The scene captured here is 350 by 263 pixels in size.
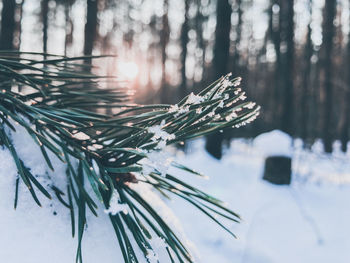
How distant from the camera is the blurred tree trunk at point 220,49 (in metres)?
5.76

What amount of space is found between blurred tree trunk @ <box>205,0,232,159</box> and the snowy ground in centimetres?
29

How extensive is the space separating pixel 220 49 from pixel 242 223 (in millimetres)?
3818

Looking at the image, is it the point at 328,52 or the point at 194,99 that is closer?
the point at 194,99

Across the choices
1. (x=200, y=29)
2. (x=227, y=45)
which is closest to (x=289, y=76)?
(x=227, y=45)

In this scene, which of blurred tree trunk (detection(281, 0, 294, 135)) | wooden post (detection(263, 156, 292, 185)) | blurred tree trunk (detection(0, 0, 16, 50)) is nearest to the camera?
wooden post (detection(263, 156, 292, 185))

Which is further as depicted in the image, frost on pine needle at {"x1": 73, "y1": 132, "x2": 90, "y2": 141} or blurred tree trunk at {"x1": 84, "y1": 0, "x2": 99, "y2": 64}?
blurred tree trunk at {"x1": 84, "y1": 0, "x2": 99, "y2": 64}

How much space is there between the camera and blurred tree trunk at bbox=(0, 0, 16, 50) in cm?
443

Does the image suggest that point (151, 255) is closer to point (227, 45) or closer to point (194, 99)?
point (194, 99)

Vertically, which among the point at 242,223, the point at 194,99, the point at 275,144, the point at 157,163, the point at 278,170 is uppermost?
the point at 194,99

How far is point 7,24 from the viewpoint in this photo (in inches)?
177

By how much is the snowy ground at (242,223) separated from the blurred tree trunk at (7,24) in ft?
11.2

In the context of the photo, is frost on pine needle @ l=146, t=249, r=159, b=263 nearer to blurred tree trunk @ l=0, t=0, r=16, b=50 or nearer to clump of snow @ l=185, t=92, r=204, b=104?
clump of snow @ l=185, t=92, r=204, b=104

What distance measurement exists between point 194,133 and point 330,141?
11959mm

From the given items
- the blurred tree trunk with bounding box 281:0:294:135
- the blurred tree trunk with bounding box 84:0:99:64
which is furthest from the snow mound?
the blurred tree trunk with bounding box 84:0:99:64
